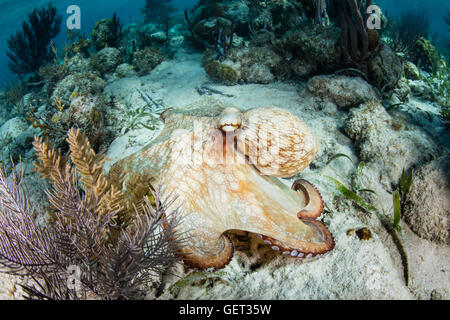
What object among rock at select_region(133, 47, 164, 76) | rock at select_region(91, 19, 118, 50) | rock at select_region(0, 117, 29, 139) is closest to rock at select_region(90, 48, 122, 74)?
rock at select_region(133, 47, 164, 76)

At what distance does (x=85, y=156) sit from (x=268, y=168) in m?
1.63

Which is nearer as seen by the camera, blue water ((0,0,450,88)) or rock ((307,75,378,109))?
rock ((307,75,378,109))

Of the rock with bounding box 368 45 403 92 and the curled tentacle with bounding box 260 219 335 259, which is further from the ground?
the rock with bounding box 368 45 403 92

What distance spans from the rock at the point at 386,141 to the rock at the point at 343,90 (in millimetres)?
574

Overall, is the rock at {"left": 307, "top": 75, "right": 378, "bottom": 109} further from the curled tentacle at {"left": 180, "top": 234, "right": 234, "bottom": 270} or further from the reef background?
the curled tentacle at {"left": 180, "top": 234, "right": 234, "bottom": 270}

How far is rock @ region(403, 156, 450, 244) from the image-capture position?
7.89 feet

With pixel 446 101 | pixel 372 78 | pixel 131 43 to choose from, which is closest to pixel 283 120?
pixel 372 78

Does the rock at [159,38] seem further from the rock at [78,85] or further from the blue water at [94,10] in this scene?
the blue water at [94,10]

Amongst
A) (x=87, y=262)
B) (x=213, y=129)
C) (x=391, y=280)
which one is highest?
(x=213, y=129)

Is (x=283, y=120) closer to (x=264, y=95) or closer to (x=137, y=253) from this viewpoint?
(x=137, y=253)

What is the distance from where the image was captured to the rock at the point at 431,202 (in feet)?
7.89

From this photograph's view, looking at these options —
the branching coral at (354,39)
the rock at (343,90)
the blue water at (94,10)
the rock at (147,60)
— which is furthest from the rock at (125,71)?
the blue water at (94,10)

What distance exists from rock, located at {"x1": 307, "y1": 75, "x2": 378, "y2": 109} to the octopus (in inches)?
111

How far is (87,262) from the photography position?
1.74 m
